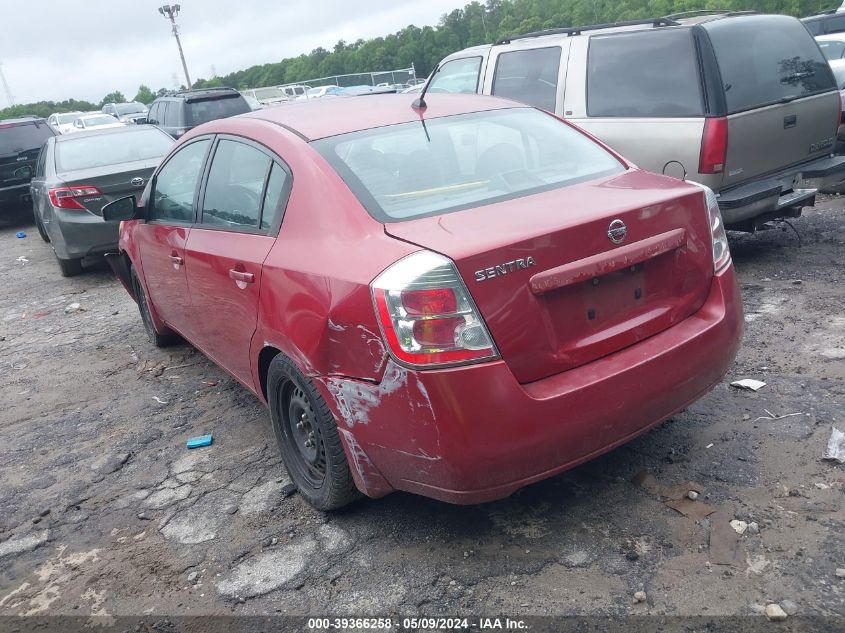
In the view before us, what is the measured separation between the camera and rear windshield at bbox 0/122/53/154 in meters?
13.2

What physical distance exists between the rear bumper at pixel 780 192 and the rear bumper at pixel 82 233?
616 cm

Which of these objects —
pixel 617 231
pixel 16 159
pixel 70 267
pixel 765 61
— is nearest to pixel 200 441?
pixel 617 231

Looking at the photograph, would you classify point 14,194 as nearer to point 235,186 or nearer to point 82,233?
point 82,233

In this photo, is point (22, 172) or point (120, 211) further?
point (22, 172)

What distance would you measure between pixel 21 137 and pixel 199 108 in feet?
10.1

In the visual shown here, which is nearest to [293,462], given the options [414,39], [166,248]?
[166,248]

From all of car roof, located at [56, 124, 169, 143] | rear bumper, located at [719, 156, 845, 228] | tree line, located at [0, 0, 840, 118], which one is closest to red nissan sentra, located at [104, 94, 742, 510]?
rear bumper, located at [719, 156, 845, 228]

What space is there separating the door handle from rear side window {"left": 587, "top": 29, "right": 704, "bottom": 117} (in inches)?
141

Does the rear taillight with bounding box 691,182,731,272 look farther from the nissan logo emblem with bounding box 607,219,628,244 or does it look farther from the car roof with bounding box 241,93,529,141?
the car roof with bounding box 241,93,529,141

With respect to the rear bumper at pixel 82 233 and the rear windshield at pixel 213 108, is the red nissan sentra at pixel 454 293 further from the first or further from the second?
the rear windshield at pixel 213 108

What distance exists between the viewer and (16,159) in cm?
1312

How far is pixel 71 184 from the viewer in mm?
8156

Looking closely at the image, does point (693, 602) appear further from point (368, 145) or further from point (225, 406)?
point (225, 406)

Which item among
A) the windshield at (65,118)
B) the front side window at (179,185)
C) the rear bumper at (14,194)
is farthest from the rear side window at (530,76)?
the windshield at (65,118)
